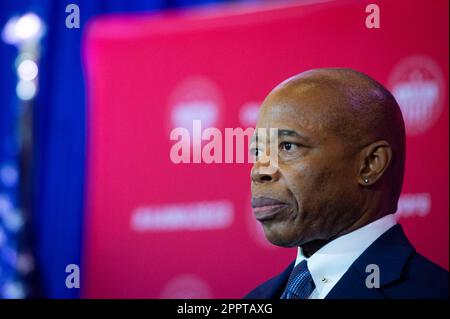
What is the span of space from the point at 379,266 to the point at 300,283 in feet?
0.79

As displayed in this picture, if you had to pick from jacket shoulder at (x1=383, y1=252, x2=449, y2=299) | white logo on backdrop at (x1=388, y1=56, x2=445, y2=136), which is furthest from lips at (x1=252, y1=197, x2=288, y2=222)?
white logo on backdrop at (x1=388, y1=56, x2=445, y2=136)

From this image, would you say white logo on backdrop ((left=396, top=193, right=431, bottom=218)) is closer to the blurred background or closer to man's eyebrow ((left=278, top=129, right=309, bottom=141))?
the blurred background

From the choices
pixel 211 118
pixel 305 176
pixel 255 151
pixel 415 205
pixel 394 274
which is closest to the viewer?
pixel 394 274

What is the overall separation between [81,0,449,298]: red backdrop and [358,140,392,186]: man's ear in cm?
39

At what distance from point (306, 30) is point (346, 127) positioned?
2.16 feet

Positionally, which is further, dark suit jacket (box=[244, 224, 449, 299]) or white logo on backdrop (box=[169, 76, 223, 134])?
white logo on backdrop (box=[169, 76, 223, 134])

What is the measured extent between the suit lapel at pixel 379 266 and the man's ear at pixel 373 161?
0.15 metres

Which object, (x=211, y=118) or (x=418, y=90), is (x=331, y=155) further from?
(x=211, y=118)

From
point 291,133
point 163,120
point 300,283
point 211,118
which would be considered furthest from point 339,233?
point 163,120

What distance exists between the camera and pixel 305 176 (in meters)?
2.04

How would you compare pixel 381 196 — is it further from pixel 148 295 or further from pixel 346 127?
pixel 148 295

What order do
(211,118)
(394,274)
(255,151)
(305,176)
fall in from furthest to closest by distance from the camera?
(211,118) < (255,151) < (305,176) < (394,274)

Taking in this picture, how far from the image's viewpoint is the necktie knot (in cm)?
204

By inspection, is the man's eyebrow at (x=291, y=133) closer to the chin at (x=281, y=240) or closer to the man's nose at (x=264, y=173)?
the man's nose at (x=264, y=173)
